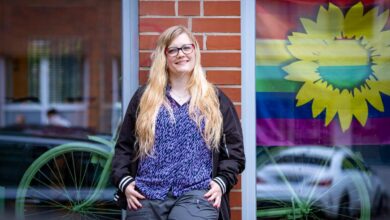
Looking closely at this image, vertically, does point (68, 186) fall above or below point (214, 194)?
below

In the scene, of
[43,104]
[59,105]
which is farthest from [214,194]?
[59,105]

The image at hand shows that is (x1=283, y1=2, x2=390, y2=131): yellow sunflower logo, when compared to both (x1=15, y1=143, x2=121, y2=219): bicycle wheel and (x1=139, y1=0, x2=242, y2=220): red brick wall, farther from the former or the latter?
(x1=15, y1=143, x2=121, y2=219): bicycle wheel

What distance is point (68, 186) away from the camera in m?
4.08

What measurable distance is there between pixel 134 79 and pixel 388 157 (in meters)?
1.65

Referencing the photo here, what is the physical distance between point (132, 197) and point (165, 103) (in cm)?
47

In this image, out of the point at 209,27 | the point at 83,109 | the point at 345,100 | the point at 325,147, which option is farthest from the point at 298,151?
the point at 83,109

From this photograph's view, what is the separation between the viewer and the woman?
117 inches

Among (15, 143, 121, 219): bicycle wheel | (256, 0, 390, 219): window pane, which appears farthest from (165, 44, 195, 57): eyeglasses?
(15, 143, 121, 219): bicycle wheel

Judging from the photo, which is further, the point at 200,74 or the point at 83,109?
the point at 83,109

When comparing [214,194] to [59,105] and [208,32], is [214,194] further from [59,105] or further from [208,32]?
[59,105]

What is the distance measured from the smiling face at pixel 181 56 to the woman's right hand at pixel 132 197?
594 mm

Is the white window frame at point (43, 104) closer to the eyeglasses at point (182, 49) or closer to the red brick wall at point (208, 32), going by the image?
the red brick wall at point (208, 32)

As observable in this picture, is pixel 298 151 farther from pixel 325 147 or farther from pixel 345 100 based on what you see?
pixel 345 100

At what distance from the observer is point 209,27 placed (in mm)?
3701
